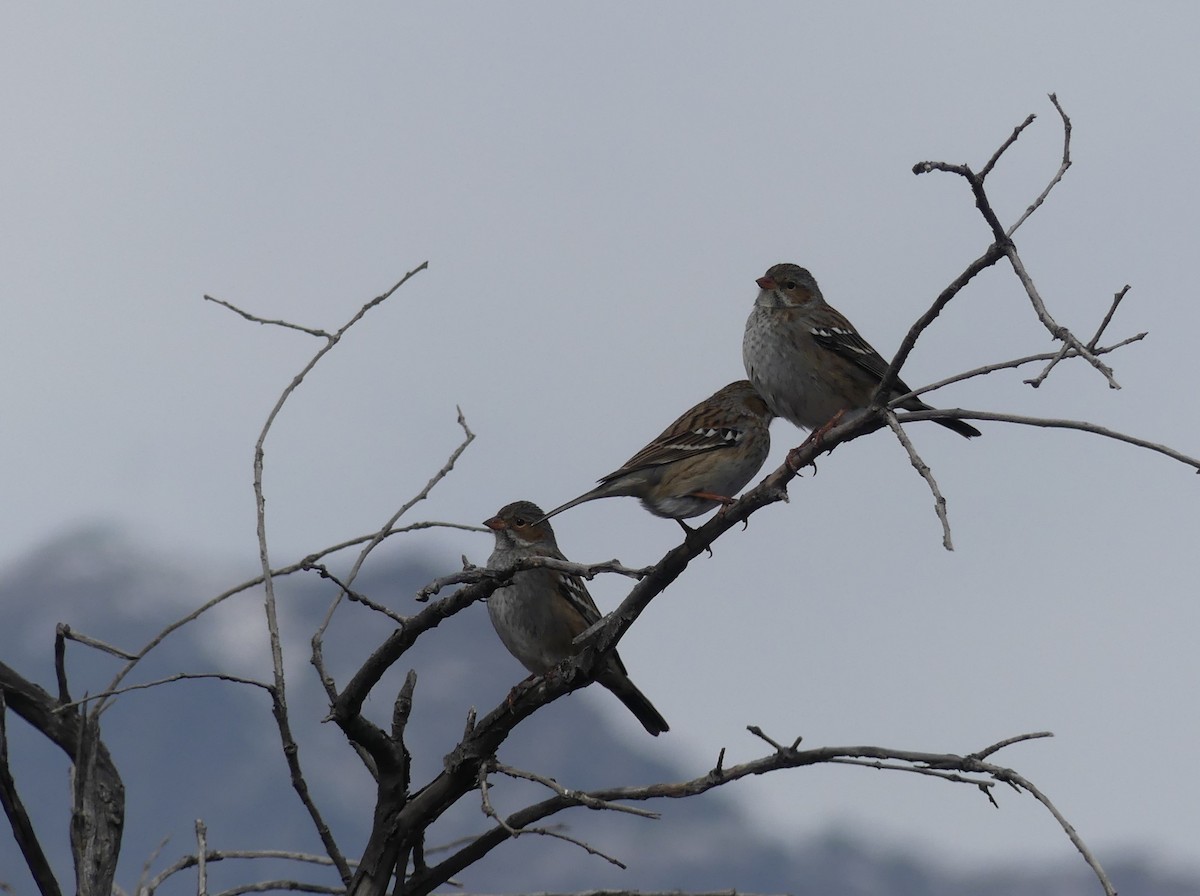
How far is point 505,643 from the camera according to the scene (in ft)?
25.3

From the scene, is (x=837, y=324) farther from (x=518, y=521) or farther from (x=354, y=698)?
(x=354, y=698)

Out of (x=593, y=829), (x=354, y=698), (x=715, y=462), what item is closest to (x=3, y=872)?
(x=354, y=698)

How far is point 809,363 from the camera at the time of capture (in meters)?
7.55

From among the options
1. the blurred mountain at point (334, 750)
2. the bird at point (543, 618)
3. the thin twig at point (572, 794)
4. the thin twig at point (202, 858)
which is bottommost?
the thin twig at point (572, 794)

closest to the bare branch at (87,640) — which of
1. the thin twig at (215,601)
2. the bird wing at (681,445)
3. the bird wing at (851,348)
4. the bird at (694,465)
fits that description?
the thin twig at (215,601)

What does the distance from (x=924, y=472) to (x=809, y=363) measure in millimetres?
3674

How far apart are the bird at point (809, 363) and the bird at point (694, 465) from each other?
0.29 m

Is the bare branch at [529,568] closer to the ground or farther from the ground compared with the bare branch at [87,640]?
closer to the ground

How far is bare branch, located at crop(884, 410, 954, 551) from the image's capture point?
362 centimetres

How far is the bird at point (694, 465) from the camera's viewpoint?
7297 millimetres

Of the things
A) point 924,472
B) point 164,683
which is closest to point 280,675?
point 164,683

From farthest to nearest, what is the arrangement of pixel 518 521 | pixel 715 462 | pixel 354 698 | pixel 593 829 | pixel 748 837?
1. pixel 748 837
2. pixel 593 829
3. pixel 518 521
4. pixel 715 462
5. pixel 354 698

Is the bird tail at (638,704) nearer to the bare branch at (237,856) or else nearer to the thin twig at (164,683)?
→ the bare branch at (237,856)

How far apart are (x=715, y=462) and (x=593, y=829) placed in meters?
131
